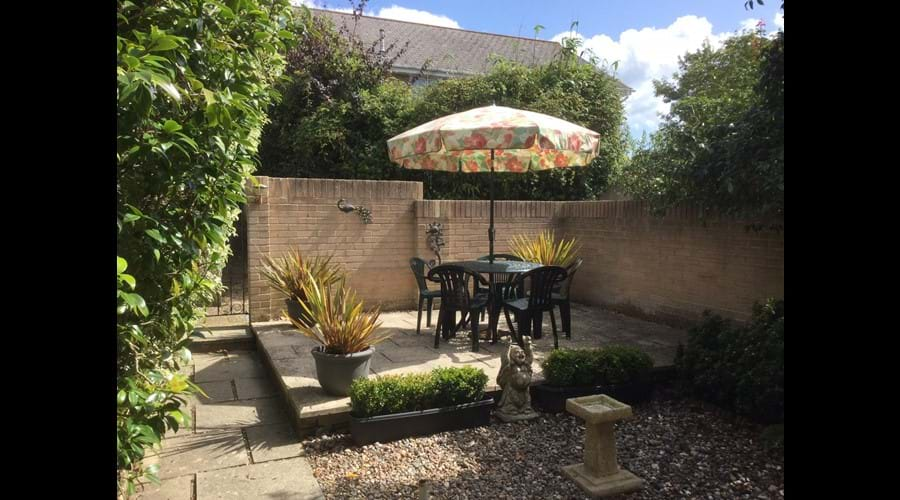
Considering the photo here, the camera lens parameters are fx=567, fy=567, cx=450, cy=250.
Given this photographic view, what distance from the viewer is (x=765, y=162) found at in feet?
14.6

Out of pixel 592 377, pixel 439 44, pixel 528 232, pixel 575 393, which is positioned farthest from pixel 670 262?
pixel 439 44

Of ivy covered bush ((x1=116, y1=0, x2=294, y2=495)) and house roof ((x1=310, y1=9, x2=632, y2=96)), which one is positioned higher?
house roof ((x1=310, y1=9, x2=632, y2=96))

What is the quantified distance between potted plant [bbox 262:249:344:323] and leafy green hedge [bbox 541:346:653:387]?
2680 millimetres

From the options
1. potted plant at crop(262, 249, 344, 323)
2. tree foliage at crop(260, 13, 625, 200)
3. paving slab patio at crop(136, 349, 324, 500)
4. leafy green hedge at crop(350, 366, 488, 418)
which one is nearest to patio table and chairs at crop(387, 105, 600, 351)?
leafy green hedge at crop(350, 366, 488, 418)

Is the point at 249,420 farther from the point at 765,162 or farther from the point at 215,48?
the point at 765,162

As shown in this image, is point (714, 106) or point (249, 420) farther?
point (714, 106)

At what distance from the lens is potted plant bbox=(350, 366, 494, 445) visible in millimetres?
3570

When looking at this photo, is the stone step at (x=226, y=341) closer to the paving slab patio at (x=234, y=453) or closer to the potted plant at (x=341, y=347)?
the paving slab patio at (x=234, y=453)

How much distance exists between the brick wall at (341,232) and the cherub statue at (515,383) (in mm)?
3003

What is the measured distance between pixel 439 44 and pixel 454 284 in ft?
48.2

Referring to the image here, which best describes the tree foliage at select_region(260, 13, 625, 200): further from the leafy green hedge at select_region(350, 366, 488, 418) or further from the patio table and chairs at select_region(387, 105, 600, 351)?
the leafy green hedge at select_region(350, 366, 488, 418)

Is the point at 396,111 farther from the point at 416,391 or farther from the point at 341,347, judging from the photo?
the point at 416,391
